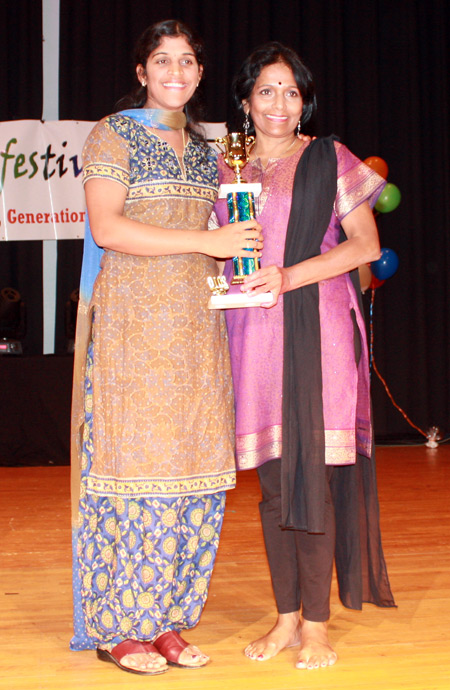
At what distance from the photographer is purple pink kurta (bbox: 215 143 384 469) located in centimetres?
199

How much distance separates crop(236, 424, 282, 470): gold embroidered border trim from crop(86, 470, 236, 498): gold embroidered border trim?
0.06 metres

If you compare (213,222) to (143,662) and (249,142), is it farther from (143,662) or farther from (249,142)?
(143,662)

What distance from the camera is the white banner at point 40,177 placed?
17.9 feet

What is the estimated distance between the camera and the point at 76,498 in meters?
2.03

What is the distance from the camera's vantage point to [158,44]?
193cm

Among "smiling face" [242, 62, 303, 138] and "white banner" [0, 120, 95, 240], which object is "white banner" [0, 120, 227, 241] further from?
"smiling face" [242, 62, 303, 138]

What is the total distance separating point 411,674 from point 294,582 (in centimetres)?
35

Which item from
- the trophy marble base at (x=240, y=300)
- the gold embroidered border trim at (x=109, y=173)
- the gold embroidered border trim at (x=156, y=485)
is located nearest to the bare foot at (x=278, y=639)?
the gold embroidered border trim at (x=156, y=485)

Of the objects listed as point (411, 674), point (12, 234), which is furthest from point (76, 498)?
point (12, 234)

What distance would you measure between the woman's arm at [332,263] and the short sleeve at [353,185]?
23 millimetres

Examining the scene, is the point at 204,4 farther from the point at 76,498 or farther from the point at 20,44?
the point at 76,498

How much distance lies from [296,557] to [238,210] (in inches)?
34.1

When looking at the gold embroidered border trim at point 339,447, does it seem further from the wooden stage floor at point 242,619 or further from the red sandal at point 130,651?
the red sandal at point 130,651

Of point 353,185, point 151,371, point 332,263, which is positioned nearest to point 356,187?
point 353,185
